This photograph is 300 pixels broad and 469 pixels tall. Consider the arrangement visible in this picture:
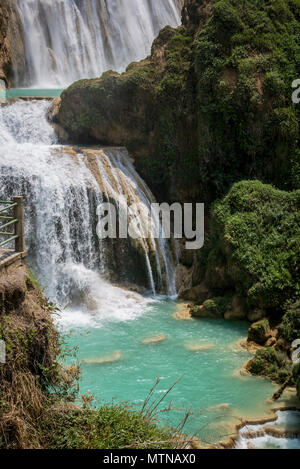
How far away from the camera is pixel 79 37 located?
89.2 ft

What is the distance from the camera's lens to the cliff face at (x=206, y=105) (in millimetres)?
17031

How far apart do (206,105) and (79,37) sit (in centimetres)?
1240

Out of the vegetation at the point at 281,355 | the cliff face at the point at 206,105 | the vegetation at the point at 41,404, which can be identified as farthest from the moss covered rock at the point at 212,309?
the vegetation at the point at 41,404

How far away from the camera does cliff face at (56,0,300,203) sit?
17.0m

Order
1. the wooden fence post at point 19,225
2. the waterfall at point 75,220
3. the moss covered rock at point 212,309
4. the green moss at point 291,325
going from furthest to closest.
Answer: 1. the waterfall at point 75,220
2. the moss covered rock at point 212,309
3. the green moss at point 291,325
4. the wooden fence post at point 19,225

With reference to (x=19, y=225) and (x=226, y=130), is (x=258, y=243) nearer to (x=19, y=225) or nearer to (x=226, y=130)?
(x=226, y=130)

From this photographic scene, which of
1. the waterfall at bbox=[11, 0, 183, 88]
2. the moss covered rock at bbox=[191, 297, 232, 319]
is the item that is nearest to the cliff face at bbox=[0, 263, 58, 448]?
the moss covered rock at bbox=[191, 297, 232, 319]

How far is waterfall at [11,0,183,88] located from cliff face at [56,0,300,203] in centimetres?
793

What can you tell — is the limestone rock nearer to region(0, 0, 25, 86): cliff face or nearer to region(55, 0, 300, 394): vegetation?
region(55, 0, 300, 394): vegetation

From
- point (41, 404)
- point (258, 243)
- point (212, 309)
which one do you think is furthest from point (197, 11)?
point (41, 404)

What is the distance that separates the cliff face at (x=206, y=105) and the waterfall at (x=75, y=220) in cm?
136

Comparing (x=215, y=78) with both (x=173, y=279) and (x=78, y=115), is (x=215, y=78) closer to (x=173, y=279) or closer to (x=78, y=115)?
(x=78, y=115)

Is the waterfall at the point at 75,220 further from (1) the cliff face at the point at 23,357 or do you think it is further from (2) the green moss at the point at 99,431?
(2) the green moss at the point at 99,431

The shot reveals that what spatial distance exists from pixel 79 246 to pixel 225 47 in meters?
7.68
